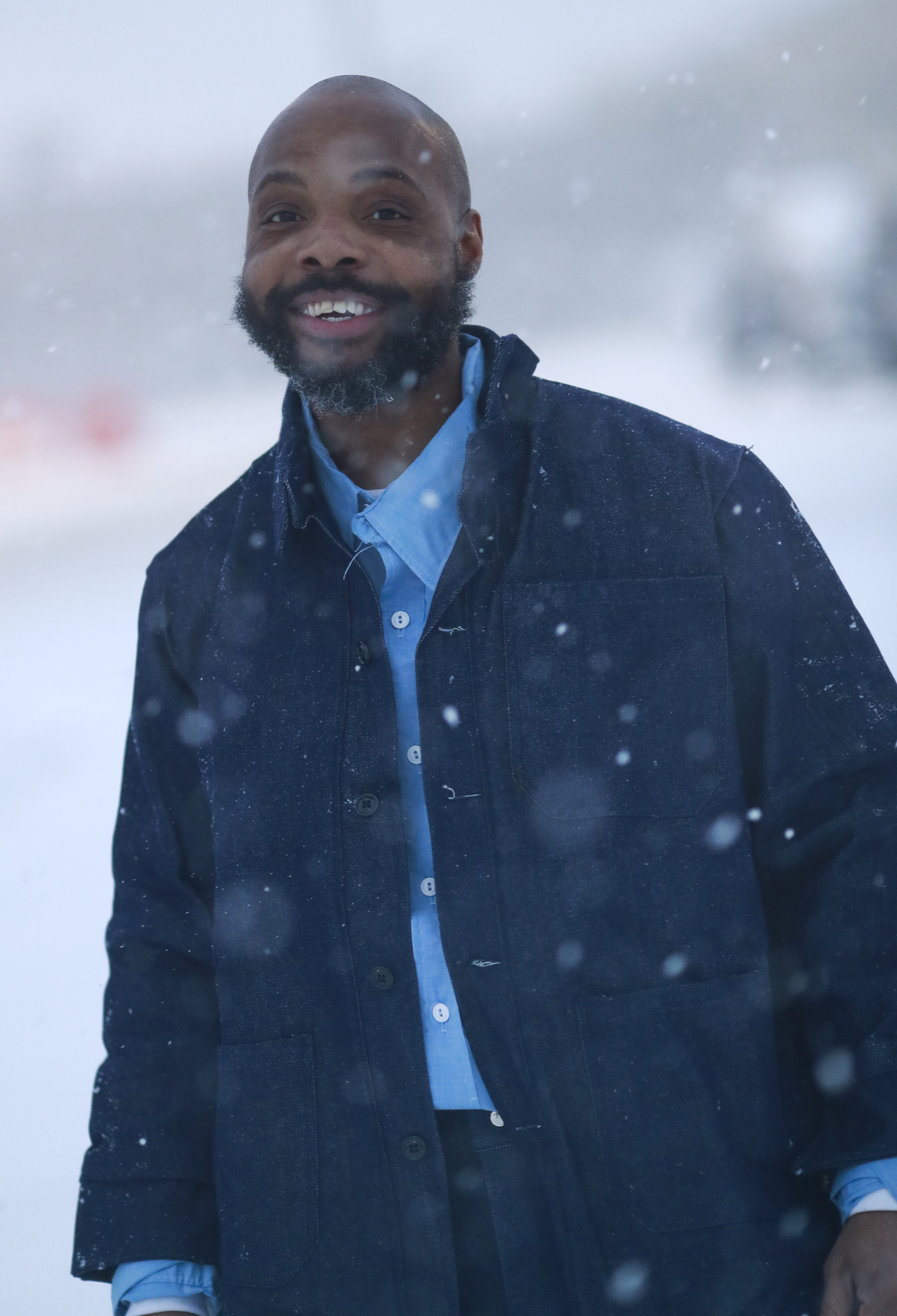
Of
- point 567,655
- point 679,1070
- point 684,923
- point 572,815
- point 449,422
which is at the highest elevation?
point 449,422

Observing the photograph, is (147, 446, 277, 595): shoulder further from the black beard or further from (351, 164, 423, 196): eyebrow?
(351, 164, 423, 196): eyebrow

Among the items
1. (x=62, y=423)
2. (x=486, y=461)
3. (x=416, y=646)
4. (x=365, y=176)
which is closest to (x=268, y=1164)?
(x=416, y=646)

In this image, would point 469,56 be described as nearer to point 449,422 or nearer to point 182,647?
point 449,422

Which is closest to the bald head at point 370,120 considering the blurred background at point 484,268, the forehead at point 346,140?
the forehead at point 346,140

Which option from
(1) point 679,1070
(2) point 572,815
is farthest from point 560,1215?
(2) point 572,815

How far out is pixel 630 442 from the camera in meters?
1.38

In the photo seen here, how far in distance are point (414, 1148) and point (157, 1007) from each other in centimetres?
43

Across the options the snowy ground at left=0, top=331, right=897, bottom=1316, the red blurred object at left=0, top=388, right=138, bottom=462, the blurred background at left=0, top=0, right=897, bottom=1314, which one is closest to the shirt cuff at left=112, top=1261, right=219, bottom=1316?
the snowy ground at left=0, top=331, right=897, bottom=1316

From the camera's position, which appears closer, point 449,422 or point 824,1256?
point 824,1256

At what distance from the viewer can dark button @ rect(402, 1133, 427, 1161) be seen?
1.20 metres

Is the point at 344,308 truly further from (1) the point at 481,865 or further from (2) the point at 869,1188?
(2) the point at 869,1188

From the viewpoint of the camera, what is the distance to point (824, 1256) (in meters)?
1.20

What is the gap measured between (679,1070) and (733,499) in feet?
2.22

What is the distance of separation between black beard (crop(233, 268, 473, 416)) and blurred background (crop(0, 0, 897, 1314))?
1342 millimetres
